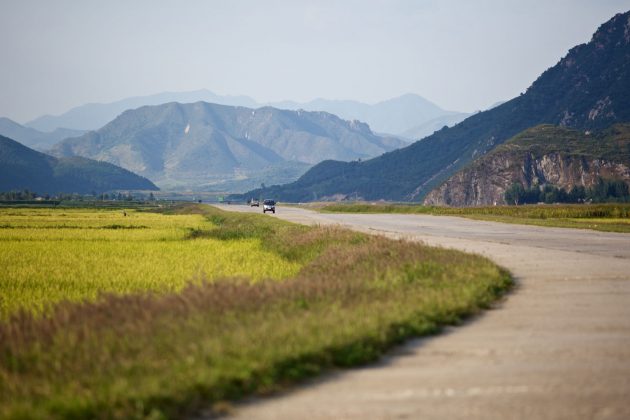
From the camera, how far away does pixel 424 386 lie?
8.12 metres

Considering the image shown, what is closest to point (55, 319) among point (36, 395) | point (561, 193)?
point (36, 395)

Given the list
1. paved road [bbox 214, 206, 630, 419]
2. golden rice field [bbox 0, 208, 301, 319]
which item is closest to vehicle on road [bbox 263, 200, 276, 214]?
golden rice field [bbox 0, 208, 301, 319]

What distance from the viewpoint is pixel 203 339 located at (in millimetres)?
9336

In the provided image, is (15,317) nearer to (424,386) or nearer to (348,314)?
(348,314)

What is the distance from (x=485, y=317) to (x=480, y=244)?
1925 centimetres

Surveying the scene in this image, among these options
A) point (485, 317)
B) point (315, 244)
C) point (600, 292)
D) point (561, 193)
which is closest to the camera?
point (485, 317)

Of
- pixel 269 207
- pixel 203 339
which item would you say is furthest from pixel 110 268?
pixel 269 207

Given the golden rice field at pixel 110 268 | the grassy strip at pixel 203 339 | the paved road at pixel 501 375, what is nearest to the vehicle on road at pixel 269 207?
→ the golden rice field at pixel 110 268

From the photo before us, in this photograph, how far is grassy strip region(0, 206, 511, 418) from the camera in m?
7.37

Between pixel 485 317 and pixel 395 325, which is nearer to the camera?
pixel 395 325

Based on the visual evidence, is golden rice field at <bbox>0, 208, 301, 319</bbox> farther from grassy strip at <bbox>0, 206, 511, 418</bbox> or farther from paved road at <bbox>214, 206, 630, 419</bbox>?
paved road at <bbox>214, 206, 630, 419</bbox>

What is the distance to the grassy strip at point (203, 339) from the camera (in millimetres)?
7367

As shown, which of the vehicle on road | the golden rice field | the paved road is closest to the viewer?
the paved road

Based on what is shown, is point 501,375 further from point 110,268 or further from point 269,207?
point 269,207
